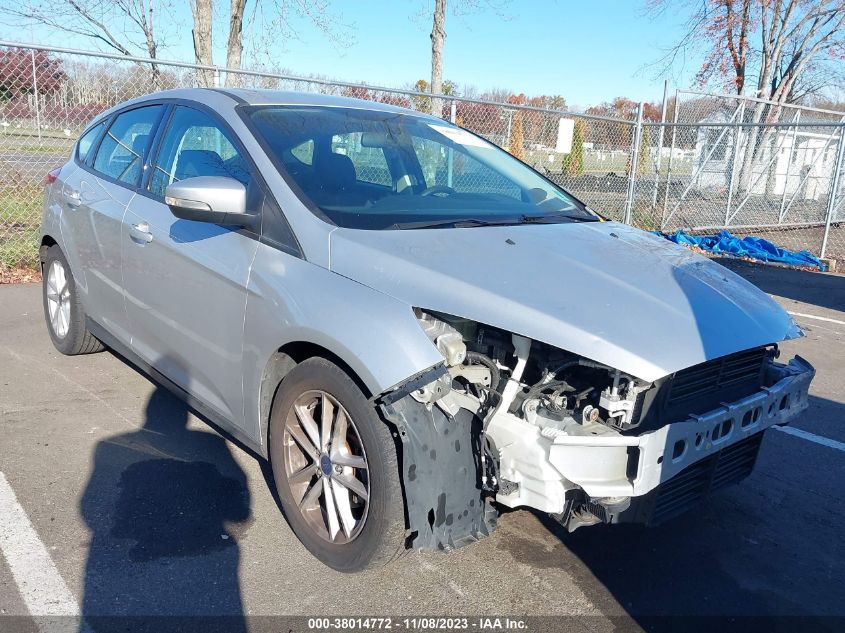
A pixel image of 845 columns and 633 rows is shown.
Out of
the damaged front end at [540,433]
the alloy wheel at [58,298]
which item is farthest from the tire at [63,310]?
the damaged front end at [540,433]

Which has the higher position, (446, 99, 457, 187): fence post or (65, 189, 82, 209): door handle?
(446, 99, 457, 187): fence post

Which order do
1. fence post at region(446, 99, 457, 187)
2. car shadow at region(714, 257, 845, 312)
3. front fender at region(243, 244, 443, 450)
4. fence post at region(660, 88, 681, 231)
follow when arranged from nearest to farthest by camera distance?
front fender at region(243, 244, 443, 450) < fence post at region(446, 99, 457, 187) < car shadow at region(714, 257, 845, 312) < fence post at region(660, 88, 681, 231)

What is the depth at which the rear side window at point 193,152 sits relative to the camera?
11.2ft

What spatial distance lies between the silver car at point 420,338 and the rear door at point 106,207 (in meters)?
0.24

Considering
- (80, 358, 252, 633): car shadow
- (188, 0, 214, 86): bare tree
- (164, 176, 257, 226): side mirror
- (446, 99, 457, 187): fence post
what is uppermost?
(188, 0, 214, 86): bare tree

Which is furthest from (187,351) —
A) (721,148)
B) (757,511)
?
(721,148)

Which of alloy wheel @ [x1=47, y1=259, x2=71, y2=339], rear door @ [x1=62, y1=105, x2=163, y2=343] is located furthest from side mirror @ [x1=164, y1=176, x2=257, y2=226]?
alloy wheel @ [x1=47, y1=259, x2=71, y2=339]

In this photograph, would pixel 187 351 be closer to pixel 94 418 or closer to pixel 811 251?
pixel 94 418

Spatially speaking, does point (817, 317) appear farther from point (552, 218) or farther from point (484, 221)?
point (484, 221)

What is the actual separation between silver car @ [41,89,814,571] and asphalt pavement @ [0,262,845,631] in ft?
0.85

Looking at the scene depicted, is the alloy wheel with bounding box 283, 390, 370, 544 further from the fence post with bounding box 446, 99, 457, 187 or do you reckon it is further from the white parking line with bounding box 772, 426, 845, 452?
the white parking line with bounding box 772, 426, 845, 452

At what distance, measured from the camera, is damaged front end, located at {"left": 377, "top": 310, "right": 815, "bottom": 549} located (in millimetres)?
2430

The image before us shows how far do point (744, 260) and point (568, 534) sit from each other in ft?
30.4

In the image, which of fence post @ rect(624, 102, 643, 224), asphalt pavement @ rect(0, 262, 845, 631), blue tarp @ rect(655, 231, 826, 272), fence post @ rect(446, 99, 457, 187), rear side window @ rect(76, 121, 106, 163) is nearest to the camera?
asphalt pavement @ rect(0, 262, 845, 631)
